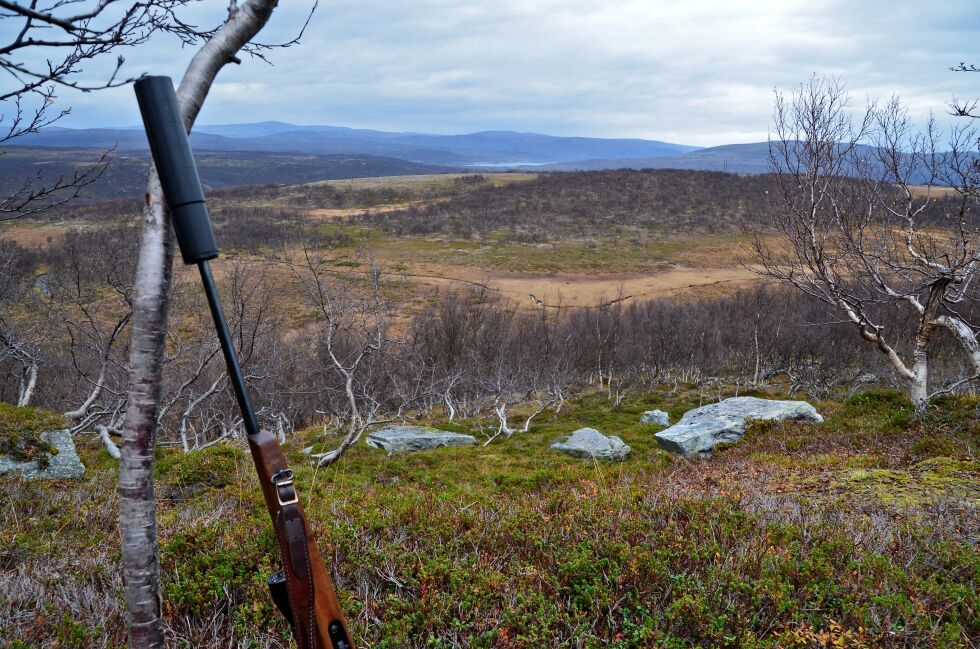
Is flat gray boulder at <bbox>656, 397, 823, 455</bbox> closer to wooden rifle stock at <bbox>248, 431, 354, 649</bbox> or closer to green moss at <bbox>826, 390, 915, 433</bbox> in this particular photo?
green moss at <bbox>826, 390, 915, 433</bbox>

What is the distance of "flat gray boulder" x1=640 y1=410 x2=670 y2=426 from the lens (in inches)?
772

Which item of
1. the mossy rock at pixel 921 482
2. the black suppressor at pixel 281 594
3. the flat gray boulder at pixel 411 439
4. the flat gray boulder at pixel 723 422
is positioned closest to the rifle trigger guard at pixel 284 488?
the black suppressor at pixel 281 594

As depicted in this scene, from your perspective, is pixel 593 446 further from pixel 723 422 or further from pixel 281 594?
pixel 281 594

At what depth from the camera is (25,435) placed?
701 cm

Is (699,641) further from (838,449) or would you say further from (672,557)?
(838,449)

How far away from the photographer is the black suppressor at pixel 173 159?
5.18 feet

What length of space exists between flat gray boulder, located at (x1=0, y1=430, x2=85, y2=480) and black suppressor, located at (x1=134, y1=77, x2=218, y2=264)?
6.62m

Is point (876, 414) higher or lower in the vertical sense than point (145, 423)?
lower

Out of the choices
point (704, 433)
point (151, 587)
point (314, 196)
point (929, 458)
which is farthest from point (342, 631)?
point (314, 196)

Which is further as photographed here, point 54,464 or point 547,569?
point 54,464

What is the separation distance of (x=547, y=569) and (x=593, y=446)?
1142 centimetres

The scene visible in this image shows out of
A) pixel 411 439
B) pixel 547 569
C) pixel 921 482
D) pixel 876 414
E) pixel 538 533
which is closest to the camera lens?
pixel 547 569

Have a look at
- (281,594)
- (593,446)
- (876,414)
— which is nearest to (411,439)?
(593,446)

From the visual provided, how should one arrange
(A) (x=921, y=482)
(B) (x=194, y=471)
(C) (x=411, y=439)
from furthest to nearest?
(C) (x=411, y=439) → (B) (x=194, y=471) → (A) (x=921, y=482)
